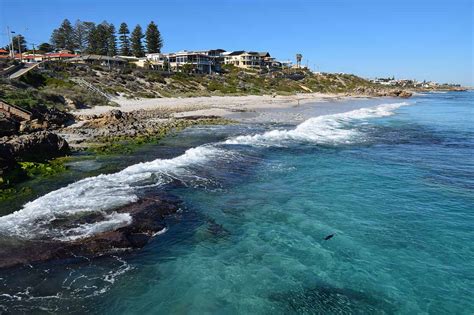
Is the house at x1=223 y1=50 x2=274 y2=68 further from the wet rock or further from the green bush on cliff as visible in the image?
the green bush on cliff

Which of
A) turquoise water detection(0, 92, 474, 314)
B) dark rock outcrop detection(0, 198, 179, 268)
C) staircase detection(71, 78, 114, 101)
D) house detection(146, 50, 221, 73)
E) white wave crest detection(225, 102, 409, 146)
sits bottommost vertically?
turquoise water detection(0, 92, 474, 314)

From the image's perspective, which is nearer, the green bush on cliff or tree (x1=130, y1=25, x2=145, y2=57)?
the green bush on cliff

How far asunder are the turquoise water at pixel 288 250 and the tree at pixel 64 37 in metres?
117

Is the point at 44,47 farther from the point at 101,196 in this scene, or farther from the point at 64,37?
the point at 101,196

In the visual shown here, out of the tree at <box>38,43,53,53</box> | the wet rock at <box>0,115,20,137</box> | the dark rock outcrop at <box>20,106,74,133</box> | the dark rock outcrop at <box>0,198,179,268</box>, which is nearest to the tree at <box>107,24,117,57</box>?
the tree at <box>38,43,53,53</box>

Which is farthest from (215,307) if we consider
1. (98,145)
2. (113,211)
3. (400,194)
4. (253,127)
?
(253,127)

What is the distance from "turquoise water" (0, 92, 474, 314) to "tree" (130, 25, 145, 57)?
10508cm

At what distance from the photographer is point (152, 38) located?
120312 mm

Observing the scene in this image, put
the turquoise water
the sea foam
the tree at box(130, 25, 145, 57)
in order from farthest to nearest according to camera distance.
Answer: the tree at box(130, 25, 145, 57), the sea foam, the turquoise water

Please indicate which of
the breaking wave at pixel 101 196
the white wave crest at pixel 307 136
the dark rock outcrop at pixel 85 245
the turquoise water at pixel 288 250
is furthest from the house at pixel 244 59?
the dark rock outcrop at pixel 85 245

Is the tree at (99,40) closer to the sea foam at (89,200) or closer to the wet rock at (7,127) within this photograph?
the wet rock at (7,127)

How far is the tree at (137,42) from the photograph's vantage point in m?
119

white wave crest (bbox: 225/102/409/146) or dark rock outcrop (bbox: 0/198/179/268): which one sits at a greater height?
white wave crest (bbox: 225/102/409/146)

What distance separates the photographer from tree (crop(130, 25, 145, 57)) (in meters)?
119
